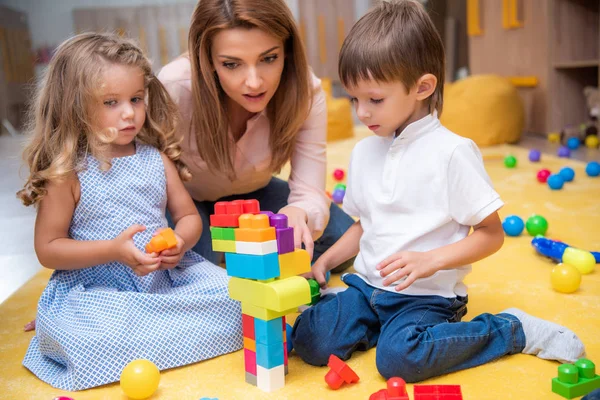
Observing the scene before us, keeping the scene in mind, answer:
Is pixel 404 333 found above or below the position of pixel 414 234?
below

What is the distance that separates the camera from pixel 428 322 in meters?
1.12

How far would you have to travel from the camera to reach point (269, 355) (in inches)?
40.7

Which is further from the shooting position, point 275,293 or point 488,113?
point 488,113

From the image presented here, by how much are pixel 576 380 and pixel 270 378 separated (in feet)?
1.52

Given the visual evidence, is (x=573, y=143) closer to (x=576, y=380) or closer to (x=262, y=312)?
(x=576, y=380)

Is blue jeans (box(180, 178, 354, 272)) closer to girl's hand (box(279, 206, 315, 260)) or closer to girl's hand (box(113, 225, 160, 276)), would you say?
girl's hand (box(279, 206, 315, 260))

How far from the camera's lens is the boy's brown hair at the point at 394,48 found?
1127 mm

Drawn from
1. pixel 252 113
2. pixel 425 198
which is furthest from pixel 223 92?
pixel 425 198

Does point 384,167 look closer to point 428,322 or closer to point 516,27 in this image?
point 428,322

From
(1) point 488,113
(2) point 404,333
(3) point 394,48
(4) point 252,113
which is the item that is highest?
(3) point 394,48

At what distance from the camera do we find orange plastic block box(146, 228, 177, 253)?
1.17m

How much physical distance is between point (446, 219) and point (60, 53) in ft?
2.76

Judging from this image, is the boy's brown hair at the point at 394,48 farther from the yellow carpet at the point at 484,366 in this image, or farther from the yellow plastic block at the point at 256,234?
the yellow carpet at the point at 484,366

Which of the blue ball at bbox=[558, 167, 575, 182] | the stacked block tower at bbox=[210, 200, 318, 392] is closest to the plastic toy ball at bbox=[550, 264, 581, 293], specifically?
the stacked block tower at bbox=[210, 200, 318, 392]
